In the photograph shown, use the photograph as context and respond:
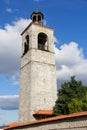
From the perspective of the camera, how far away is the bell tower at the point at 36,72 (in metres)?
26.7

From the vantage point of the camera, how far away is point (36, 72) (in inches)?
1089

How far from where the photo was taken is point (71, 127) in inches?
552

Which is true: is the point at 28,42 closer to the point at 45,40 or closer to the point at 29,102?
the point at 45,40

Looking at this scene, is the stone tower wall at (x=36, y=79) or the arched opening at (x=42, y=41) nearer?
the stone tower wall at (x=36, y=79)

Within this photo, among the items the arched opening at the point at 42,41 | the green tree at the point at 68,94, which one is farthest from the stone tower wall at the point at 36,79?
the green tree at the point at 68,94

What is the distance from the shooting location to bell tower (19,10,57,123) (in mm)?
26688

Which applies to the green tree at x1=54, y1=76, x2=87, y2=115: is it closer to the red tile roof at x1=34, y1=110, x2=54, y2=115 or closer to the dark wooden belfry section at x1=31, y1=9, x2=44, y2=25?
the red tile roof at x1=34, y1=110, x2=54, y2=115

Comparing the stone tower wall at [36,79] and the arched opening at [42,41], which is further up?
the arched opening at [42,41]

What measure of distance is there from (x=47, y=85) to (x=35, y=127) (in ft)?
35.0

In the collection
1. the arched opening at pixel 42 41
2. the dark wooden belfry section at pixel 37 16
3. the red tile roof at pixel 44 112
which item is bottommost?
the red tile roof at pixel 44 112

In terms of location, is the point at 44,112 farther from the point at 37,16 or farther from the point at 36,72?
the point at 37,16

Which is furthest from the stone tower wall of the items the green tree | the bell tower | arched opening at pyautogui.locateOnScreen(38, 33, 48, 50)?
the green tree

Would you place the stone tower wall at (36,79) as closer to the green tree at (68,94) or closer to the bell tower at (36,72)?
the bell tower at (36,72)

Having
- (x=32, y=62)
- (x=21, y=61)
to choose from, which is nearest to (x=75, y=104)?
(x=32, y=62)
